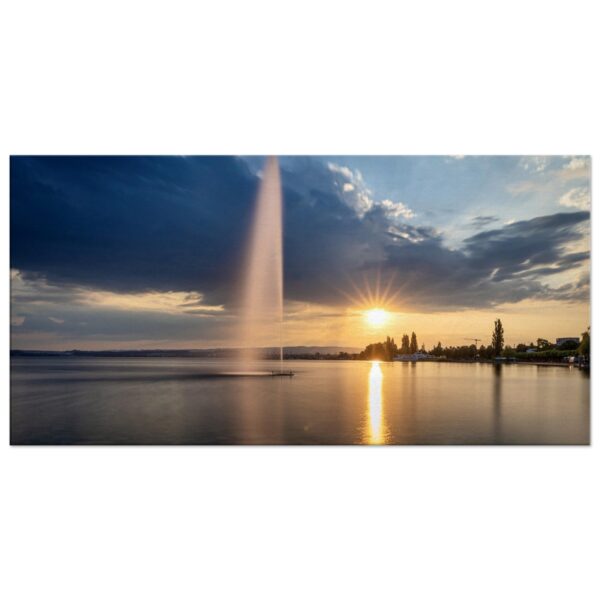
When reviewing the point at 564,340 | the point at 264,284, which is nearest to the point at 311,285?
the point at 264,284

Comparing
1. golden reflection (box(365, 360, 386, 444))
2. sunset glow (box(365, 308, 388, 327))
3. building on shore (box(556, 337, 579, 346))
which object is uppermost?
sunset glow (box(365, 308, 388, 327))

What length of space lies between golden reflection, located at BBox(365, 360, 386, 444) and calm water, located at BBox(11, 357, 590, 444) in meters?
0.02

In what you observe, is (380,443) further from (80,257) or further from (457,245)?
(80,257)

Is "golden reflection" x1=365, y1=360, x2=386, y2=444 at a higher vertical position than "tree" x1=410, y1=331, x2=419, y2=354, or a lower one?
lower

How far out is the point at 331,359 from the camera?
7.88m

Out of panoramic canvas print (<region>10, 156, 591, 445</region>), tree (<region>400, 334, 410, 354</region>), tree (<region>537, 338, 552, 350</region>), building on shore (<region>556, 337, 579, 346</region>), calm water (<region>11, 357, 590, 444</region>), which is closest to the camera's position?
calm water (<region>11, 357, 590, 444</region>)

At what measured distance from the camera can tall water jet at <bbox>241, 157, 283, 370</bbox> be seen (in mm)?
7348

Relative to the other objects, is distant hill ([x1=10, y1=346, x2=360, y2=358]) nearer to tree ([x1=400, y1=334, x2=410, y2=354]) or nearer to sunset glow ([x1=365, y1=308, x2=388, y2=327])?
sunset glow ([x1=365, y1=308, x2=388, y2=327])

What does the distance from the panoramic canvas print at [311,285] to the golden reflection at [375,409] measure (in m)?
0.05

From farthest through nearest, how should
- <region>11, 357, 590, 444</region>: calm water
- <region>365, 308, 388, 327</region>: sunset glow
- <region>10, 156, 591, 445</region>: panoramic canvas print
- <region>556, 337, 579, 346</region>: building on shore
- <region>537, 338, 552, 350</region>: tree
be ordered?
1. <region>365, 308, 388, 327</region>: sunset glow
2. <region>537, 338, 552, 350</region>: tree
3. <region>556, 337, 579, 346</region>: building on shore
4. <region>10, 156, 591, 445</region>: panoramic canvas print
5. <region>11, 357, 590, 444</region>: calm water

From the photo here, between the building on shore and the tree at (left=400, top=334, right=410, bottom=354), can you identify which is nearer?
the building on shore

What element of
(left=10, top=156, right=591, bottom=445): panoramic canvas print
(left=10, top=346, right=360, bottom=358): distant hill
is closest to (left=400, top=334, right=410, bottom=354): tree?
(left=10, top=156, right=591, bottom=445): panoramic canvas print

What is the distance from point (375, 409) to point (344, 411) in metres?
0.55

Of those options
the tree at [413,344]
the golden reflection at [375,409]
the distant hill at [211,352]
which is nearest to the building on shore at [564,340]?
the tree at [413,344]
